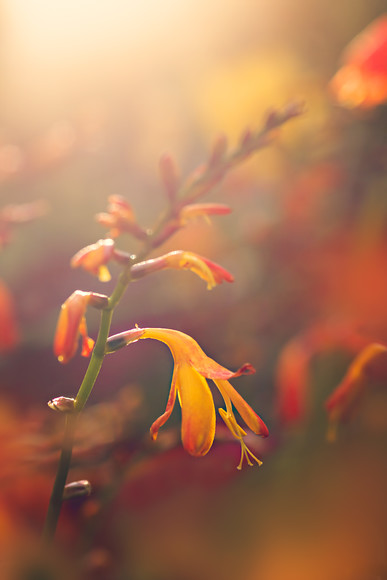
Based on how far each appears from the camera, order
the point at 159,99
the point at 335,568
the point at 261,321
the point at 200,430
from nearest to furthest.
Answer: the point at 200,430 → the point at 335,568 → the point at 261,321 → the point at 159,99

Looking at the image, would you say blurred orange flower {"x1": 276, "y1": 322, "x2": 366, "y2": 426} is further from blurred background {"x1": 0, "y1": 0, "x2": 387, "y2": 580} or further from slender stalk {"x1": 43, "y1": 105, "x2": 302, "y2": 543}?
slender stalk {"x1": 43, "y1": 105, "x2": 302, "y2": 543}

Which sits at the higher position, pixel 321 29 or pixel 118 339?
pixel 321 29

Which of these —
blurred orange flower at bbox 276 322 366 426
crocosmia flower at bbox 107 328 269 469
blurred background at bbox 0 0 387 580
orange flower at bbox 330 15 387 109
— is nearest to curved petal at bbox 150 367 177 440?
crocosmia flower at bbox 107 328 269 469

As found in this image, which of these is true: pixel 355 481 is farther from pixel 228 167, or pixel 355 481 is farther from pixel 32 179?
pixel 32 179

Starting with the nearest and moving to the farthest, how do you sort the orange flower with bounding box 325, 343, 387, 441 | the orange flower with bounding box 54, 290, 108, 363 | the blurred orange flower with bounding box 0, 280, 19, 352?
the orange flower with bounding box 54, 290, 108, 363, the orange flower with bounding box 325, 343, 387, 441, the blurred orange flower with bounding box 0, 280, 19, 352

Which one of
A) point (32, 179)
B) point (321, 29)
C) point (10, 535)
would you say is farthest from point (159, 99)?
point (10, 535)

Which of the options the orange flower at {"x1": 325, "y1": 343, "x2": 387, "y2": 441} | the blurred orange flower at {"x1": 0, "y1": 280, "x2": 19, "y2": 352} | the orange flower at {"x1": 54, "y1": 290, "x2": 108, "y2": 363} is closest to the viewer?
the orange flower at {"x1": 54, "y1": 290, "x2": 108, "y2": 363}
